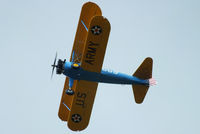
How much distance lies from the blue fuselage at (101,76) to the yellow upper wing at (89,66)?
1.09 ft

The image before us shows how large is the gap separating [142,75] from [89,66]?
4082 mm

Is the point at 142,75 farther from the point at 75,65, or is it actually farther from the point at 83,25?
the point at 83,25

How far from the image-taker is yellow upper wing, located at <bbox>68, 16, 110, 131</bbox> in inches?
676

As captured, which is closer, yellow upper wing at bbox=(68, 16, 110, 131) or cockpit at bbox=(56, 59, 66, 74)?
yellow upper wing at bbox=(68, 16, 110, 131)

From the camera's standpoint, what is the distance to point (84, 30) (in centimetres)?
1941

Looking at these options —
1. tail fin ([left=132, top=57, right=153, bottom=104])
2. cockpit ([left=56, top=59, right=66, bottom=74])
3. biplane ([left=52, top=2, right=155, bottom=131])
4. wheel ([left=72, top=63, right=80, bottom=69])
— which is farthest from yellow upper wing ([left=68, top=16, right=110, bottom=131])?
tail fin ([left=132, top=57, right=153, bottom=104])

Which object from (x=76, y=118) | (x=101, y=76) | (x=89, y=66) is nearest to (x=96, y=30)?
(x=89, y=66)

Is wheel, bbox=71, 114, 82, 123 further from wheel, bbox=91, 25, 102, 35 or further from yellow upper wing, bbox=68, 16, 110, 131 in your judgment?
wheel, bbox=91, 25, 102, 35

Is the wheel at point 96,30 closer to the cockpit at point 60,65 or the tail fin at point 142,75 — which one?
the cockpit at point 60,65

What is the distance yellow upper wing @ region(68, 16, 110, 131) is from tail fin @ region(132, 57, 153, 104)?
2935 mm

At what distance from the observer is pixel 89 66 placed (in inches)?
714

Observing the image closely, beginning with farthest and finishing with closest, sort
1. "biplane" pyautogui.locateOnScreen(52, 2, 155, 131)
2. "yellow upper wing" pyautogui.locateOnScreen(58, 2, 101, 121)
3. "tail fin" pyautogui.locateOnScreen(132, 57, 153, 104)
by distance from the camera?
"tail fin" pyautogui.locateOnScreen(132, 57, 153, 104) < "yellow upper wing" pyautogui.locateOnScreen(58, 2, 101, 121) < "biplane" pyautogui.locateOnScreen(52, 2, 155, 131)

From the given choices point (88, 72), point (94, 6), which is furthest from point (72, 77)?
point (94, 6)

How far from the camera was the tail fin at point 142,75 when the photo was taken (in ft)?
65.9
